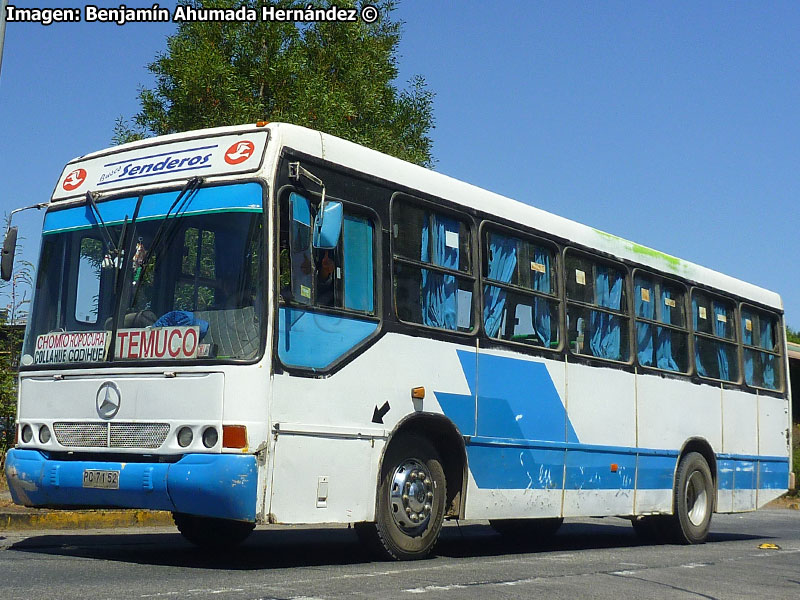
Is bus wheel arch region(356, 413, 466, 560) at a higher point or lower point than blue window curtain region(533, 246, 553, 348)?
lower

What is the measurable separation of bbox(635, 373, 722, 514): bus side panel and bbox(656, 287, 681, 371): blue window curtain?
0.17 m

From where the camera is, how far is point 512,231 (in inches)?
444

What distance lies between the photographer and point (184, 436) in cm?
828

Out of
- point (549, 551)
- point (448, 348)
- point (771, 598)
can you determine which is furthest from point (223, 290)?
point (549, 551)

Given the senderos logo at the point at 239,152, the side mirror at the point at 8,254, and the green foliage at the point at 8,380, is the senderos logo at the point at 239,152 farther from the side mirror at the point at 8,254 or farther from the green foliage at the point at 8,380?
the green foliage at the point at 8,380

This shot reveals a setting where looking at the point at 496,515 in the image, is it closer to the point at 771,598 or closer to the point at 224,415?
the point at 771,598

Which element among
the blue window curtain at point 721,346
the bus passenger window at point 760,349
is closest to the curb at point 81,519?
the blue window curtain at point 721,346

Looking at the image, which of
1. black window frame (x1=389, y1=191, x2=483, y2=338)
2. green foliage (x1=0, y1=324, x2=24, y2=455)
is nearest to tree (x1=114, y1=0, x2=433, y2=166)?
green foliage (x1=0, y1=324, x2=24, y2=455)

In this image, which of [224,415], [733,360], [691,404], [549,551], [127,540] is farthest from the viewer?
[733,360]

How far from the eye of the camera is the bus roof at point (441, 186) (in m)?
9.00

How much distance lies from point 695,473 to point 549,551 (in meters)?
2.78

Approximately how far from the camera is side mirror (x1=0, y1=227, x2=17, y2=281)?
951cm

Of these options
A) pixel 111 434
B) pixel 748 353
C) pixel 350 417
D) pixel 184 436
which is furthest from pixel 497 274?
pixel 748 353

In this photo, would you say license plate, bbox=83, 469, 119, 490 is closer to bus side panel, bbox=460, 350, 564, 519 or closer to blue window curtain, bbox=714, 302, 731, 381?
bus side panel, bbox=460, 350, 564, 519
